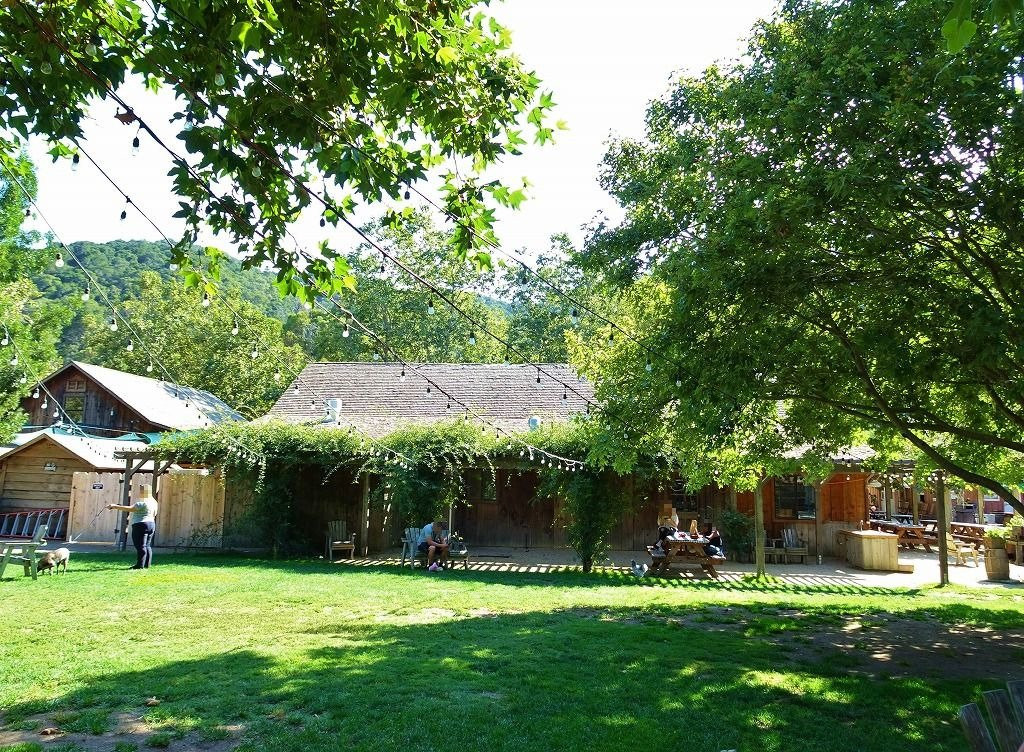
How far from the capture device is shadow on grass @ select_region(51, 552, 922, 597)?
45.0 feet

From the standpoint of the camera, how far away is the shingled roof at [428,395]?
20906 millimetres

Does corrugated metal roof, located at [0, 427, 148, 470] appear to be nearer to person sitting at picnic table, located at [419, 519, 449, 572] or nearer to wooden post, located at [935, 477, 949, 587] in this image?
person sitting at picnic table, located at [419, 519, 449, 572]

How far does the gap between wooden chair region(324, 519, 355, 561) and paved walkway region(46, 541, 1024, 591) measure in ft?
1.16

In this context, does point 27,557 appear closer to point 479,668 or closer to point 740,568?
point 479,668

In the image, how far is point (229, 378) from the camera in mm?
37312

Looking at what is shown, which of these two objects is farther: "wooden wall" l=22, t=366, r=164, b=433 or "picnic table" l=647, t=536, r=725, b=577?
"wooden wall" l=22, t=366, r=164, b=433

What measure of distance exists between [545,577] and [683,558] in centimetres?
317

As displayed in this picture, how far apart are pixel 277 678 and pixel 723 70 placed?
1138 cm

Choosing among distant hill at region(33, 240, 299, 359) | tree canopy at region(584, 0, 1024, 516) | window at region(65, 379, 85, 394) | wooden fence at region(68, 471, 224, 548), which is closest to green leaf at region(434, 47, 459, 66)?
tree canopy at region(584, 0, 1024, 516)

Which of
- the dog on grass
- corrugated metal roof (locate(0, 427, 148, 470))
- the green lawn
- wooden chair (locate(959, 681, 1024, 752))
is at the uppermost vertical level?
corrugated metal roof (locate(0, 427, 148, 470))

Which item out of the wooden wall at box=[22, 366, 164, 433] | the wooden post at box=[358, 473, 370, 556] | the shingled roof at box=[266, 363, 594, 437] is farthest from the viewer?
the wooden wall at box=[22, 366, 164, 433]

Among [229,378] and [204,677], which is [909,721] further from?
[229,378]

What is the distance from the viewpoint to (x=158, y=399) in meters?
26.9

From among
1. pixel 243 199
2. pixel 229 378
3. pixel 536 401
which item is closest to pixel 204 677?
pixel 243 199
